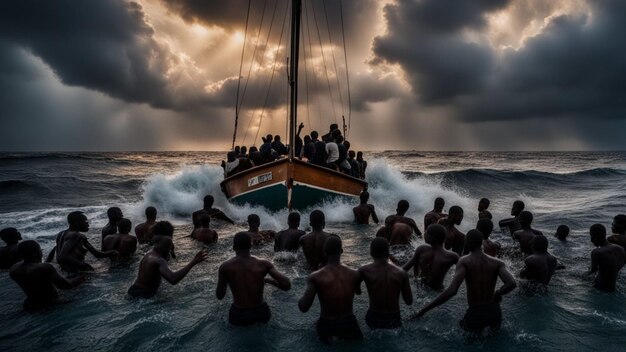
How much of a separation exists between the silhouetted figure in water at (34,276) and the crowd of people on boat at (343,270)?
1 centimetres

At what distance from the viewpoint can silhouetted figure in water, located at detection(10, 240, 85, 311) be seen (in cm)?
597

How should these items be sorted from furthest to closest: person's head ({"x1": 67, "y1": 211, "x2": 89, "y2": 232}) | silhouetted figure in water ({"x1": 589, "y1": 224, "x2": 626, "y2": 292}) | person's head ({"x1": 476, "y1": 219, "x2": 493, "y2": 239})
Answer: person's head ({"x1": 67, "y1": 211, "x2": 89, "y2": 232}) < person's head ({"x1": 476, "y1": 219, "x2": 493, "y2": 239}) < silhouetted figure in water ({"x1": 589, "y1": 224, "x2": 626, "y2": 292})

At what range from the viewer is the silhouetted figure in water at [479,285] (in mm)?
5164


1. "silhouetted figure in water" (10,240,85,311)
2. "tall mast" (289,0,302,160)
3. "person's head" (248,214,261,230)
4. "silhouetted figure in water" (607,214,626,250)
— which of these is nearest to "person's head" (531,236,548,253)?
"silhouetted figure in water" (607,214,626,250)

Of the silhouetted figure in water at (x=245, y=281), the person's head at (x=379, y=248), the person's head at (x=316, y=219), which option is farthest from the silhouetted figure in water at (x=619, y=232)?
the silhouetted figure in water at (x=245, y=281)

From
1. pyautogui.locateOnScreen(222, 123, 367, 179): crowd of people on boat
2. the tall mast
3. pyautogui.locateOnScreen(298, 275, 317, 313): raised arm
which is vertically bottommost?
pyautogui.locateOnScreen(298, 275, 317, 313): raised arm

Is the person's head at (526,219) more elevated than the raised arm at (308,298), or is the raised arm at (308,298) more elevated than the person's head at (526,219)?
the person's head at (526,219)

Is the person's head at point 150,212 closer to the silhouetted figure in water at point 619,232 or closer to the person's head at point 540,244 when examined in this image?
the person's head at point 540,244

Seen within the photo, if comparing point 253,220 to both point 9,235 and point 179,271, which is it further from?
point 9,235

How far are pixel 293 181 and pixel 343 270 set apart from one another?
857 cm

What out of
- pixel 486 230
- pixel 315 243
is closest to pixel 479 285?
pixel 486 230

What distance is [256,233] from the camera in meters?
Result: 10.0

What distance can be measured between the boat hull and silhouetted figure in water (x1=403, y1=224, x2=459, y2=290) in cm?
716

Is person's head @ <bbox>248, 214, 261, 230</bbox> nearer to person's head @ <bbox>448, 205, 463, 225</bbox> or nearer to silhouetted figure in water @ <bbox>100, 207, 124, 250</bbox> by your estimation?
silhouetted figure in water @ <bbox>100, 207, 124, 250</bbox>
